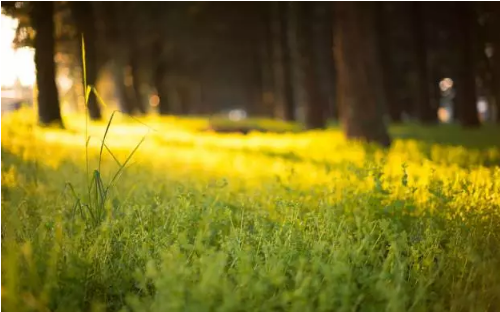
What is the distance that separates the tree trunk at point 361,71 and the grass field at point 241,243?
5044 millimetres

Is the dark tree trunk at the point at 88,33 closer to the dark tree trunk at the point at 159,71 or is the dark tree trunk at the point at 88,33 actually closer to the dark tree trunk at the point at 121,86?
the dark tree trunk at the point at 121,86

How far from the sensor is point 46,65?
52.5 feet

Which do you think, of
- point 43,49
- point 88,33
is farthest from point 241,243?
point 88,33

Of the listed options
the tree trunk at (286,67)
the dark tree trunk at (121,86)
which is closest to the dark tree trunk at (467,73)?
the tree trunk at (286,67)

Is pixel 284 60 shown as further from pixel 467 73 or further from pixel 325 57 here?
pixel 325 57

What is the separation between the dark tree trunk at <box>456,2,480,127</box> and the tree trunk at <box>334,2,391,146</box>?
11.7 meters

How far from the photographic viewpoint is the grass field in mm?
3406

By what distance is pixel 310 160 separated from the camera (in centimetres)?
1074

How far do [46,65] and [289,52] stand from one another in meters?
14.9

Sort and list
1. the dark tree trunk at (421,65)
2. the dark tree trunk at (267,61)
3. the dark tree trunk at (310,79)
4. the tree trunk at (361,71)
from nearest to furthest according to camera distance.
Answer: the tree trunk at (361,71)
the dark tree trunk at (310,79)
the dark tree trunk at (421,65)
the dark tree trunk at (267,61)

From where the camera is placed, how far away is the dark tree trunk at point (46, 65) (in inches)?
609

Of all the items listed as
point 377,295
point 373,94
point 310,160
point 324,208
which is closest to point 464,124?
point 373,94

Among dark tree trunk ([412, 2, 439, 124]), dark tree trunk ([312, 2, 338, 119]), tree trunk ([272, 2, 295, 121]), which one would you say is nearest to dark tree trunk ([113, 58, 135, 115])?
tree trunk ([272, 2, 295, 121])

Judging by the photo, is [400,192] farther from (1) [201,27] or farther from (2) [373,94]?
(1) [201,27]
